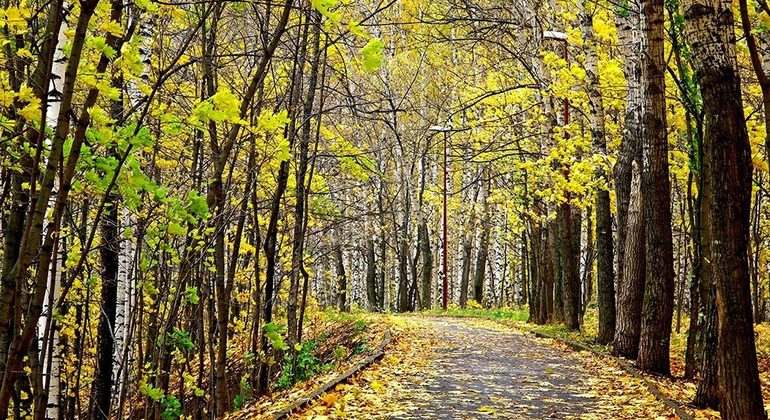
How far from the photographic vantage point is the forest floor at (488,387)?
725 cm

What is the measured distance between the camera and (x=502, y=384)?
9344 mm

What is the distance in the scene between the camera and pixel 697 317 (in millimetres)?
8664

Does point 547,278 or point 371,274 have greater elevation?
point 371,274

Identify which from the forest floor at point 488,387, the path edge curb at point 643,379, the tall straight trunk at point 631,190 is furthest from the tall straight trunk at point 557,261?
the tall straight trunk at point 631,190

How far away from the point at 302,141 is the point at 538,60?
832cm

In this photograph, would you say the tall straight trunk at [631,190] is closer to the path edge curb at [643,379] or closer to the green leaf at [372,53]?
the path edge curb at [643,379]

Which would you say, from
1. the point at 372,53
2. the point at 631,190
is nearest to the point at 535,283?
the point at 631,190

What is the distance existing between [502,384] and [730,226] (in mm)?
4579

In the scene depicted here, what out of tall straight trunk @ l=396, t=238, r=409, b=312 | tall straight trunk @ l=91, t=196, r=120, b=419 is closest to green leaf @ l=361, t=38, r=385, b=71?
tall straight trunk @ l=91, t=196, r=120, b=419

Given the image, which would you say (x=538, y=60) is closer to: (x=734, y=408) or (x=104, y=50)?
(x=734, y=408)

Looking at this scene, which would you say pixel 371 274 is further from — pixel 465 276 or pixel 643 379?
pixel 643 379

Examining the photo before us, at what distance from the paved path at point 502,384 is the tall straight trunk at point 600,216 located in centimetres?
115

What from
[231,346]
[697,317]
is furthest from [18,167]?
[231,346]

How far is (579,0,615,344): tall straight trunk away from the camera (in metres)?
13.6
